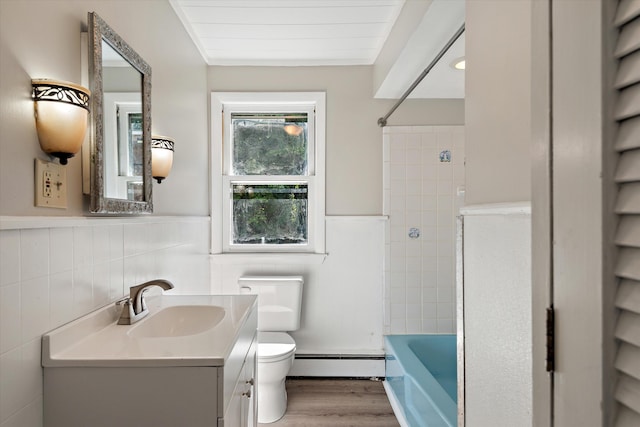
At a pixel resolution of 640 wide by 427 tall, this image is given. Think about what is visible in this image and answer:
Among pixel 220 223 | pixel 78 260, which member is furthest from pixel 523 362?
pixel 220 223

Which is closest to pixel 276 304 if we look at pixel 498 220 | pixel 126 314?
pixel 126 314

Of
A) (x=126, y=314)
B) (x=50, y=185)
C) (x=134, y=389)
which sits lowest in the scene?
(x=134, y=389)

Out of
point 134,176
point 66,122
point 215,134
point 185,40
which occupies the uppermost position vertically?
point 185,40

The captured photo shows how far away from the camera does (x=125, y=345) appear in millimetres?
1067

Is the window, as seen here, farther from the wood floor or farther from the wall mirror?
the wall mirror

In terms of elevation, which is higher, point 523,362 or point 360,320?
point 523,362

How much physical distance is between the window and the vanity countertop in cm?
142

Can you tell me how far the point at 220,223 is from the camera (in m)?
2.68

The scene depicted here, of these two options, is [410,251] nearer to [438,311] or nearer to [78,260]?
[438,311]

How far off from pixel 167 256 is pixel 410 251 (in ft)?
5.58

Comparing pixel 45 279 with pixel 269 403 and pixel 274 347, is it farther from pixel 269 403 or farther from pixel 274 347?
pixel 269 403

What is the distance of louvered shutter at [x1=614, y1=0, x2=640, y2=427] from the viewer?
406 mm

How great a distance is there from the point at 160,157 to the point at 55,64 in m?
0.69

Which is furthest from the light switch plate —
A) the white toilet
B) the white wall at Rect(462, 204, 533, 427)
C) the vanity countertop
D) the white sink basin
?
the white toilet
